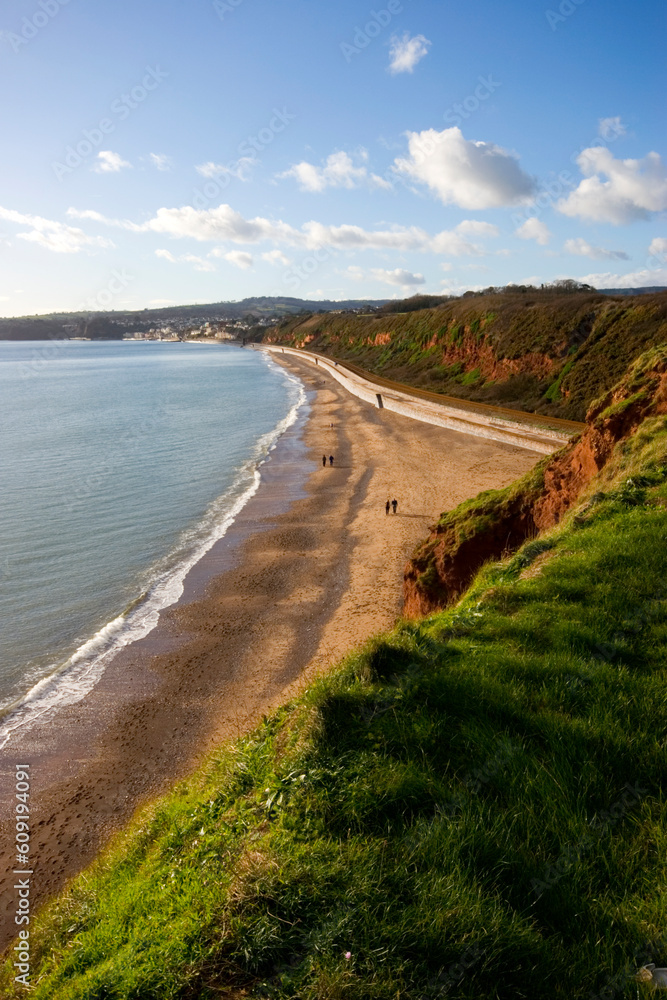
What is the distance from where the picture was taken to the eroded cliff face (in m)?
13.1

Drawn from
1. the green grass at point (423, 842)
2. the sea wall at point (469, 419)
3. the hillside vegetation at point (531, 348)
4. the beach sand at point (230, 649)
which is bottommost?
the beach sand at point (230, 649)

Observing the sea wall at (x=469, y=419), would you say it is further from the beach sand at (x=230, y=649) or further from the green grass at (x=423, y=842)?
the green grass at (x=423, y=842)

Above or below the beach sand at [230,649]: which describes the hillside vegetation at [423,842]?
above

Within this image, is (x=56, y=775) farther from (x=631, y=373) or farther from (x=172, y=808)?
(x=631, y=373)

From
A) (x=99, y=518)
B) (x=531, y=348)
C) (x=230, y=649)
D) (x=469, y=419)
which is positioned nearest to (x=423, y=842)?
(x=230, y=649)

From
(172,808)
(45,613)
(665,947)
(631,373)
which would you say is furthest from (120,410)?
(665,947)

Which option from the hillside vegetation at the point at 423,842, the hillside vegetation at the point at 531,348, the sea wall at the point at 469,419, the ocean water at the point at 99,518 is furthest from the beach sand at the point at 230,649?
the hillside vegetation at the point at 531,348

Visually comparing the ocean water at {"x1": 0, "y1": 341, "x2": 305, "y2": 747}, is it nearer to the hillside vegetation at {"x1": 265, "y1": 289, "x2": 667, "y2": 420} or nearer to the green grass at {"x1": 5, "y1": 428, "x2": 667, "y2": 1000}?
the green grass at {"x1": 5, "y1": 428, "x2": 667, "y2": 1000}

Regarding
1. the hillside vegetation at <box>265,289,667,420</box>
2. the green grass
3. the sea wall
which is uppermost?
the hillside vegetation at <box>265,289,667,420</box>

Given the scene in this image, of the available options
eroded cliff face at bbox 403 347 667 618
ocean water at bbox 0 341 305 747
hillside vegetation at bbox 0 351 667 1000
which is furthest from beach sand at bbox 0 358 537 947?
hillside vegetation at bbox 0 351 667 1000

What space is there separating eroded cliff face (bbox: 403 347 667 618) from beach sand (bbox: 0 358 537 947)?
2.01 metres

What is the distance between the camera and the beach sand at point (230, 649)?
9.76 m

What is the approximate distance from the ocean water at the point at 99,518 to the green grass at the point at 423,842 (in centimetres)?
879

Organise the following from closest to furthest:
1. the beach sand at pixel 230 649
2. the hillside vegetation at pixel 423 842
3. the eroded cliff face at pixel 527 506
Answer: the hillside vegetation at pixel 423 842 < the beach sand at pixel 230 649 < the eroded cliff face at pixel 527 506
